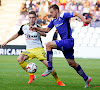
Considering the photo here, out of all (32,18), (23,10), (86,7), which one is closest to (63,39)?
(32,18)

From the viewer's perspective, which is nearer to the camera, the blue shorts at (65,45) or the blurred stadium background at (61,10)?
the blue shorts at (65,45)

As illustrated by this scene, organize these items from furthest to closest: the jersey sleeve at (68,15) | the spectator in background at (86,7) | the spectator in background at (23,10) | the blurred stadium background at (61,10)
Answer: the spectator in background at (23,10), the spectator in background at (86,7), the blurred stadium background at (61,10), the jersey sleeve at (68,15)

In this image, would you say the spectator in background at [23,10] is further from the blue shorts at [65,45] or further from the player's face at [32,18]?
the blue shorts at [65,45]

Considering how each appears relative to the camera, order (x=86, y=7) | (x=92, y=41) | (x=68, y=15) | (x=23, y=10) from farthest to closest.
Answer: (x=23, y=10)
(x=86, y=7)
(x=92, y=41)
(x=68, y=15)

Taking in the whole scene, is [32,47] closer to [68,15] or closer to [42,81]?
[42,81]

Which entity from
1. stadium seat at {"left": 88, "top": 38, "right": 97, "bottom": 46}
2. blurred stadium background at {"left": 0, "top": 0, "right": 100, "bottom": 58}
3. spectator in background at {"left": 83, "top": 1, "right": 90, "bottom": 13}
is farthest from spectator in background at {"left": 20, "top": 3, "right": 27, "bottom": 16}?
stadium seat at {"left": 88, "top": 38, "right": 97, "bottom": 46}

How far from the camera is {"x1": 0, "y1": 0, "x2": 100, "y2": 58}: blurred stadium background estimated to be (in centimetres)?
2222

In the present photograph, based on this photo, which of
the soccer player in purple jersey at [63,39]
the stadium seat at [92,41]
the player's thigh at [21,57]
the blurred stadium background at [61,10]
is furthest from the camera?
the stadium seat at [92,41]

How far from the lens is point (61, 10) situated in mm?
27219

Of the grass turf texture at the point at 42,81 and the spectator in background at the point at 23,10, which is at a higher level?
the spectator in background at the point at 23,10

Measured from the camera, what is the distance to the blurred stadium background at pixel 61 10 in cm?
2222

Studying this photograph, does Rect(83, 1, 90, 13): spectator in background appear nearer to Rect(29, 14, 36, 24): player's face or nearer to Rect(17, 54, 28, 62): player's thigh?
Rect(29, 14, 36, 24): player's face

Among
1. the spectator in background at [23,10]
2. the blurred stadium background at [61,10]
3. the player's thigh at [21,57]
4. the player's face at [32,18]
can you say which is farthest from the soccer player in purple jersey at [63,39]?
the spectator in background at [23,10]

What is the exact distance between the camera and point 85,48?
852 inches
